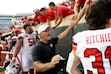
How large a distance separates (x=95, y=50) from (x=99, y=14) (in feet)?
0.89

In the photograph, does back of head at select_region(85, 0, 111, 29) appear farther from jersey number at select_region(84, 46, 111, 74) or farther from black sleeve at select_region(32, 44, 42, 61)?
black sleeve at select_region(32, 44, 42, 61)

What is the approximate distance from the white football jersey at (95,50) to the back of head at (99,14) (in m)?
0.05

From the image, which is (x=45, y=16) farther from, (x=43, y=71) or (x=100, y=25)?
(x=100, y=25)

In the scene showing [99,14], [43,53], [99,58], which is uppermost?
[99,14]

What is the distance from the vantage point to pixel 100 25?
2.04 meters

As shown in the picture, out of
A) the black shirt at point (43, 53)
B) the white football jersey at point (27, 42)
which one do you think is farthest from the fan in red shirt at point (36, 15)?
the black shirt at point (43, 53)

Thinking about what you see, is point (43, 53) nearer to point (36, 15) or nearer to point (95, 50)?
point (95, 50)

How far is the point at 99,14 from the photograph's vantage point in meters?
2.00

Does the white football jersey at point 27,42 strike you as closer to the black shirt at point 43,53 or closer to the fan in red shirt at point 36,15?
the fan in red shirt at point 36,15

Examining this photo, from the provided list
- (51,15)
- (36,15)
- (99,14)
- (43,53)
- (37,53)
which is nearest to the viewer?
(99,14)

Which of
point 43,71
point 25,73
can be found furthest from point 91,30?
point 25,73

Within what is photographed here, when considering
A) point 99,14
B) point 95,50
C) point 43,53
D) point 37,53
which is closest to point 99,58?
point 95,50

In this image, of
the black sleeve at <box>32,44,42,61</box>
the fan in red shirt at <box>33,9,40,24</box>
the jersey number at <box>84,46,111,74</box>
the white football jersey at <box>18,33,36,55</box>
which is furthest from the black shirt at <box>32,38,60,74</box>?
the fan in red shirt at <box>33,9,40,24</box>

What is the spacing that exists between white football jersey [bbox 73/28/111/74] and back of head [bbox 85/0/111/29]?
5 cm
